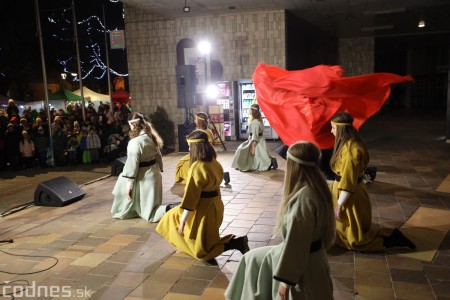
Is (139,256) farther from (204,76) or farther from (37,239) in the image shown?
(204,76)

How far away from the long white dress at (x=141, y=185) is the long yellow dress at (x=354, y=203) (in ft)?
8.63

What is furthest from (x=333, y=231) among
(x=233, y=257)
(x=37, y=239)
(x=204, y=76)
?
(x=204, y=76)

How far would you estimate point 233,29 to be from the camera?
45.5 feet

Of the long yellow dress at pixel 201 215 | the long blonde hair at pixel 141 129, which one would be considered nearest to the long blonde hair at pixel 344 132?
the long yellow dress at pixel 201 215

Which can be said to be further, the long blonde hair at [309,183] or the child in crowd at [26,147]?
the child in crowd at [26,147]

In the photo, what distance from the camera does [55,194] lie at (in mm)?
7168

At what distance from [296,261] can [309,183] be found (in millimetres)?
484

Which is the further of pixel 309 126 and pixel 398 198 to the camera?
pixel 398 198

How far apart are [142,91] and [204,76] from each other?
2509 millimetres

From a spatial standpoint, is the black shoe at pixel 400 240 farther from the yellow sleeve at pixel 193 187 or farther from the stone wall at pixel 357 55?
the stone wall at pixel 357 55

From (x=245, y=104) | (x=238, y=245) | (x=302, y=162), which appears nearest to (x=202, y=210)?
(x=238, y=245)

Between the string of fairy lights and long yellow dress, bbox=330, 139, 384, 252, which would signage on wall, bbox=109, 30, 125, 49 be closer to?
long yellow dress, bbox=330, 139, 384, 252

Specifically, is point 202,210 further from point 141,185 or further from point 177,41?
point 177,41

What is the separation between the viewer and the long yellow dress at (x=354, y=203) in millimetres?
4344
